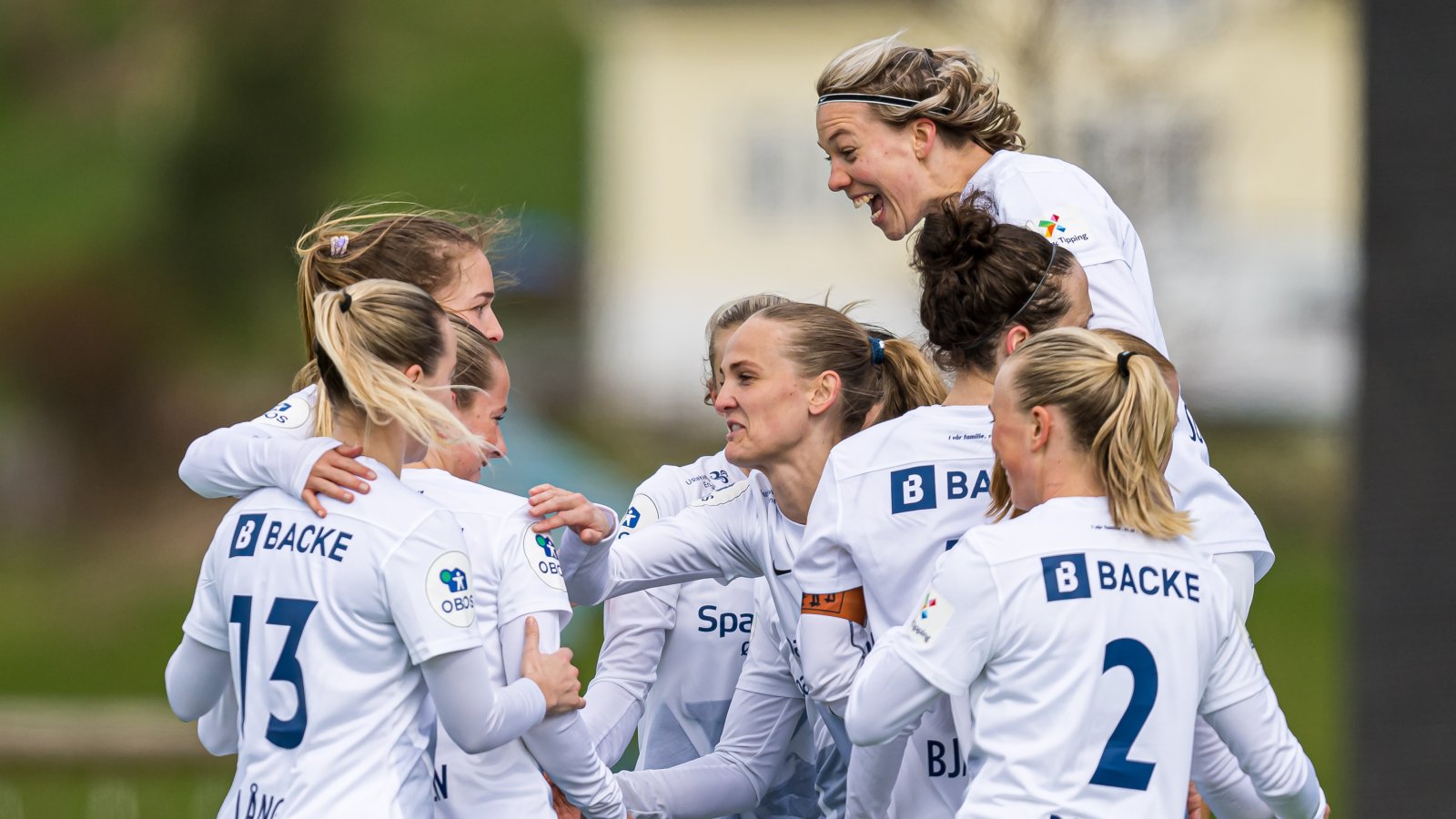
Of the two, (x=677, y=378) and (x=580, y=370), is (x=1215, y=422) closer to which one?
(x=677, y=378)

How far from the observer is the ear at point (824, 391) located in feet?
13.8

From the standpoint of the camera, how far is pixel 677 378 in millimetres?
29422

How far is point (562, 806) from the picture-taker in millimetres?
3902

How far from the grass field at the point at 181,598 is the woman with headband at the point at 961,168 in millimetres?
10627

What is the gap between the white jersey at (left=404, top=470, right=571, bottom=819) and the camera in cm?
369

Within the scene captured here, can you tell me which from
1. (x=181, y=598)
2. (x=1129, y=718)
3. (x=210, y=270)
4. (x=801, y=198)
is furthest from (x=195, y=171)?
(x=1129, y=718)

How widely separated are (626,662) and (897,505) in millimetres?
1142

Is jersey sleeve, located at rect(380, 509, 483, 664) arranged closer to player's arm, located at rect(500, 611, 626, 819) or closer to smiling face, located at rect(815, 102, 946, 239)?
player's arm, located at rect(500, 611, 626, 819)

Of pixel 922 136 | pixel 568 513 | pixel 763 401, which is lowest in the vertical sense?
pixel 568 513

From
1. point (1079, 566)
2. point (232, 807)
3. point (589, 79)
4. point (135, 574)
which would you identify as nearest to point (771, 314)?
point (1079, 566)

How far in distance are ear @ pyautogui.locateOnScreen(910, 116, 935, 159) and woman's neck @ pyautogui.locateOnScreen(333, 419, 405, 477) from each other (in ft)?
5.01

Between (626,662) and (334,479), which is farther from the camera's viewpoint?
(626,662)

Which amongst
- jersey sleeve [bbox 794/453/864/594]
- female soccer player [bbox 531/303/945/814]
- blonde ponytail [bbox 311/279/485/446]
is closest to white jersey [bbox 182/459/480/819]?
blonde ponytail [bbox 311/279/485/446]

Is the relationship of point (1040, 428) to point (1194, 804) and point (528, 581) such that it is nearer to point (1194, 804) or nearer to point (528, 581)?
point (528, 581)
